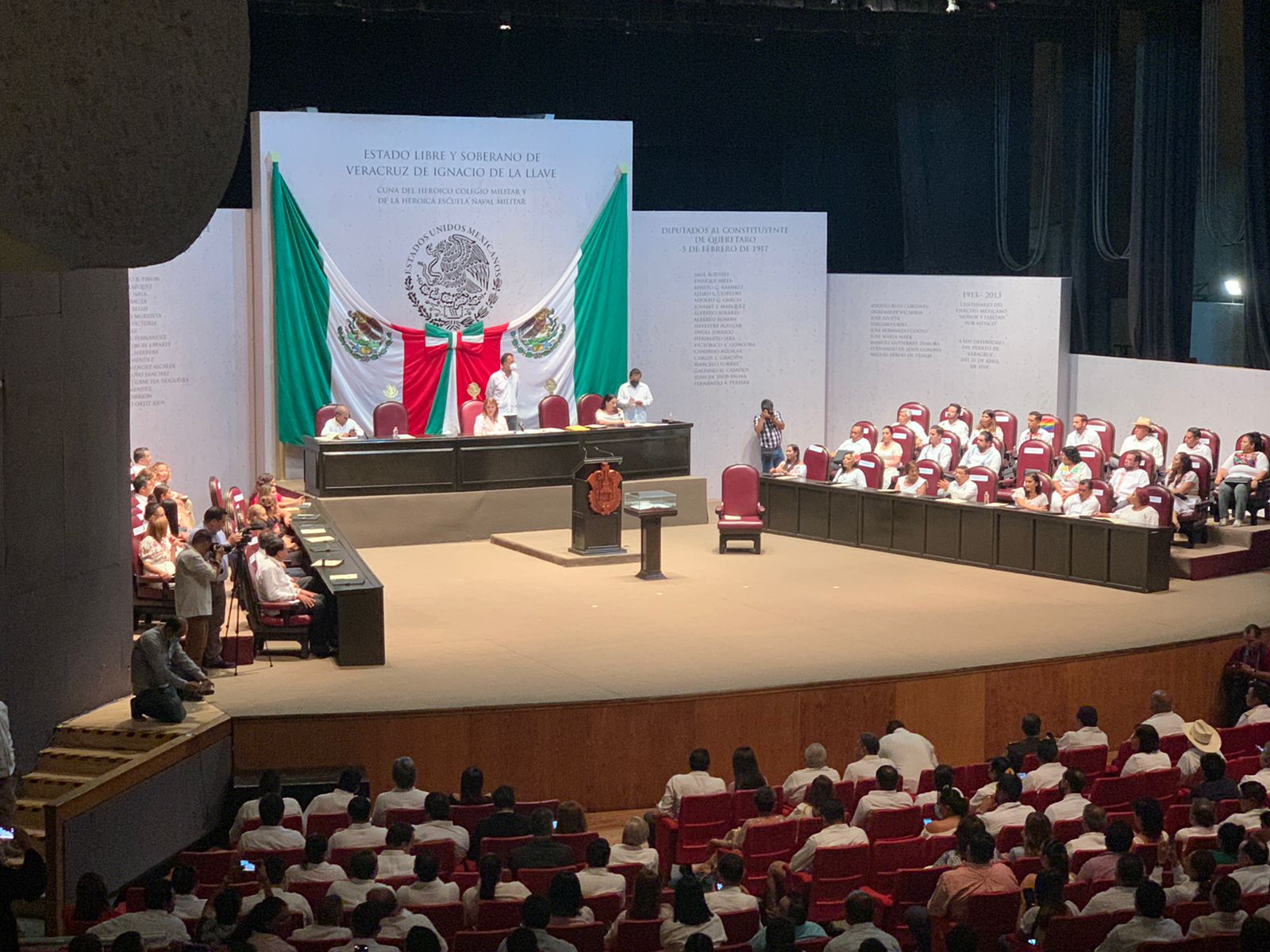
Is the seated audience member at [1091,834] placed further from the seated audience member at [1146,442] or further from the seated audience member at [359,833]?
the seated audience member at [1146,442]

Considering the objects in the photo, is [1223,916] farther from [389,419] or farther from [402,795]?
[389,419]

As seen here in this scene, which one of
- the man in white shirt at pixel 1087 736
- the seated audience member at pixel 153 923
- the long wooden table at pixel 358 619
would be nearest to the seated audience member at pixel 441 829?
the seated audience member at pixel 153 923

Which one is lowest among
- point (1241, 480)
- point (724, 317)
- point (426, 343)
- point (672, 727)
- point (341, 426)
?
point (672, 727)

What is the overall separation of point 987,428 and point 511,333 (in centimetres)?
524

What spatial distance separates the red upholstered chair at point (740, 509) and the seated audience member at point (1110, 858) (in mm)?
8438

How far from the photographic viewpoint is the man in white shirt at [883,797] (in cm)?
780

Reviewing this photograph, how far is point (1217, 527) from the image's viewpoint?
1446 cm

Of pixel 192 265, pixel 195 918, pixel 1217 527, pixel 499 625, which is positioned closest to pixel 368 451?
pixel 192 265

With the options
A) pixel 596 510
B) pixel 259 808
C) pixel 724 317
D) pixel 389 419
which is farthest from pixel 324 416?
pixel 259 808

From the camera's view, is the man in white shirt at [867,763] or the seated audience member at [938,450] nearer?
the man in white shirt at [867,763]

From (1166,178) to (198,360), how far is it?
10.5 metres

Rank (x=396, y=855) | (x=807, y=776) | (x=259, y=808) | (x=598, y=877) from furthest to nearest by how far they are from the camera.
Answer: (x=807, y=776)
(x=259, y=808)
(x=396, y=855)
(x=598, y=877)

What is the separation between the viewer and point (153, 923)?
19.5 ft

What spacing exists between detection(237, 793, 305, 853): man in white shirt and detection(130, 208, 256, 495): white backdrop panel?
8.35 meters
